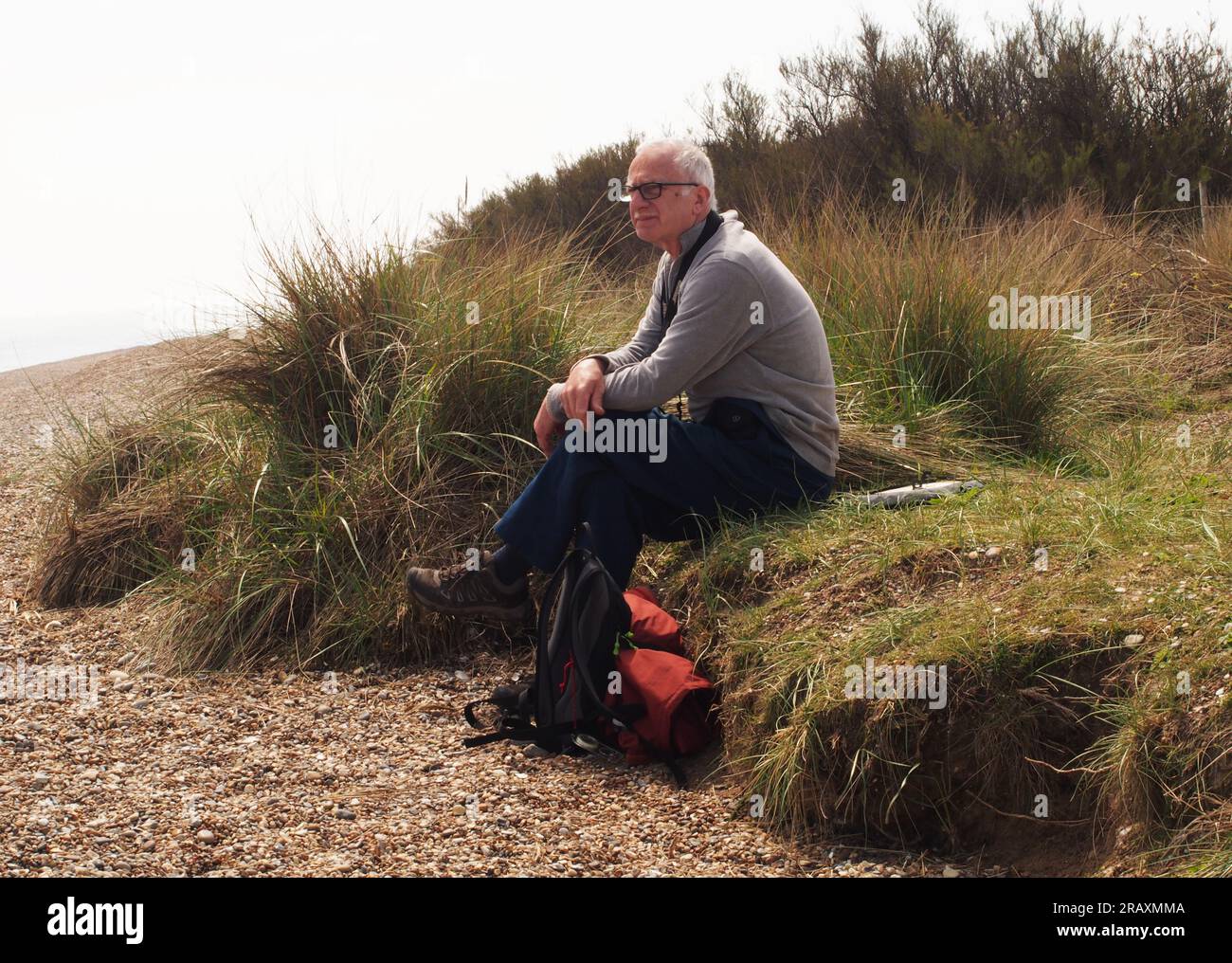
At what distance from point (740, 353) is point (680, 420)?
0.98ft

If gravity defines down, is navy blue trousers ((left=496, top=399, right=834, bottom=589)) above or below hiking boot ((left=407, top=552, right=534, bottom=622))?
above

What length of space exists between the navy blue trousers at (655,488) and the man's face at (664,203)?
612 millimetres

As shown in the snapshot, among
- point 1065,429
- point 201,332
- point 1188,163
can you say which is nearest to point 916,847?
Answer: point 1065,429

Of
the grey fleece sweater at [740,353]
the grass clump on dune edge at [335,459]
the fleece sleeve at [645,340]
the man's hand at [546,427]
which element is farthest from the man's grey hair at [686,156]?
the grass clump on dune edge at [335,459]

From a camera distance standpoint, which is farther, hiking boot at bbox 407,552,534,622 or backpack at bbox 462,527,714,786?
hiking boot at bbox 407,552,534,622

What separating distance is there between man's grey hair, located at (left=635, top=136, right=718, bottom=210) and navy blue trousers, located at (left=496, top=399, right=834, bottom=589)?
2.49ft

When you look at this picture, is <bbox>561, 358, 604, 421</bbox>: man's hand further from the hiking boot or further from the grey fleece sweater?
the hiking boot

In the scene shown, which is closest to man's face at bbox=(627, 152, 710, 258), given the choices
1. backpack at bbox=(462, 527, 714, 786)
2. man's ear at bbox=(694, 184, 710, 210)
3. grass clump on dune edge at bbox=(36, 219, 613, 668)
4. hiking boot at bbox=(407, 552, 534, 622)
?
man's ear at bbox=(694, 184, 710, 210)

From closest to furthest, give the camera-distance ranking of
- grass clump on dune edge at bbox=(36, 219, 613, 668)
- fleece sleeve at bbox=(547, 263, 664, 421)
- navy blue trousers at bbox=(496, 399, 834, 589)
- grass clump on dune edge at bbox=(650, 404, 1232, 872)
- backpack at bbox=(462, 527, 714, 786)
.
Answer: grass clump on dune edge at bbox=(650, 404, 1232, 872) → backpack at bbox=(462, 527, 714, 786) → navy blue trousers at bbox=(496, 399, 834, 589) → fleece sleeve at bbox=(547, 263, 664, 421) → grass clump on dune edge at bbox=(36, 219, 613, 668)

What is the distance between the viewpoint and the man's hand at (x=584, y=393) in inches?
150

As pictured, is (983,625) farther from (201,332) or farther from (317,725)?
(201,332)

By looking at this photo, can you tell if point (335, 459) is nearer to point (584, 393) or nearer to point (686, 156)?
point (584, 393)

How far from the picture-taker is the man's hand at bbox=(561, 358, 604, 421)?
3.81m

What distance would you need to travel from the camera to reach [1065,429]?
17.7 ft
